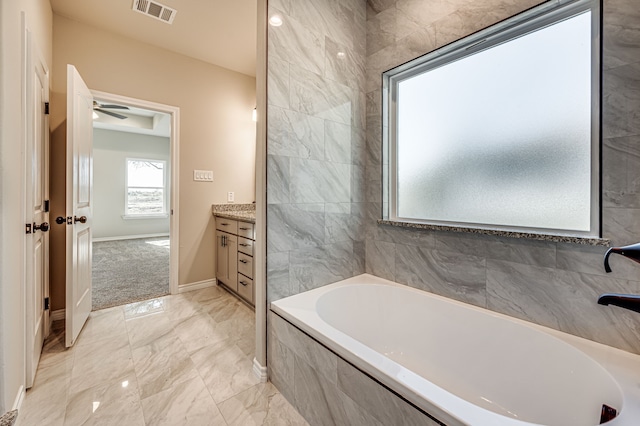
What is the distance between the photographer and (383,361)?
1.03m

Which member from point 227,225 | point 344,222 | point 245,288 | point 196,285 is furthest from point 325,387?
point 196,285

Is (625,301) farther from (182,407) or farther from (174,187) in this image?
(174,187)

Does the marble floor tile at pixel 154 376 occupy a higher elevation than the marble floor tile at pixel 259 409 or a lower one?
higher

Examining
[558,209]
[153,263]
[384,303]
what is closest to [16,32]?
[384,303]

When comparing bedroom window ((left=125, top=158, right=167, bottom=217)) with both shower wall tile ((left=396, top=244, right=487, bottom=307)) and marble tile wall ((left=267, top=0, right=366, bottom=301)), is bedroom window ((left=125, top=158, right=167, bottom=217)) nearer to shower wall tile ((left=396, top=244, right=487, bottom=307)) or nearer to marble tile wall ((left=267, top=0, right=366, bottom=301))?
marble tile wall ((left=267, top=0, right=366, bottom=301))

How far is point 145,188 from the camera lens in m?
6.71

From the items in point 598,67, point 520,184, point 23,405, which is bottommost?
point 23,405

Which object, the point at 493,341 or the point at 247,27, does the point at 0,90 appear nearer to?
the point at 247,27

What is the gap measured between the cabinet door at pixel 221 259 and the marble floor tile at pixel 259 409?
1.64 meters

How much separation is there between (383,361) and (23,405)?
1.87 metres

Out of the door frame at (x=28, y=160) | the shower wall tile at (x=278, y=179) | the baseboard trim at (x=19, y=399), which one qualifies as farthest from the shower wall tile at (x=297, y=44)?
the baseboard trim at (x=19, y=399)

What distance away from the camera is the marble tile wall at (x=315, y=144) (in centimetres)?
166

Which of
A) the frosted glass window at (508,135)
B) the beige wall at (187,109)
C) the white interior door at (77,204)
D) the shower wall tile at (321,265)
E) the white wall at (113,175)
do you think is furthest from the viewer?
the white wall at (113,175)

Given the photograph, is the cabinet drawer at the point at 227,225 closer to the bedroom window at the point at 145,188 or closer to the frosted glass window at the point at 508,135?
the frosted glass window at the point at 508,135
